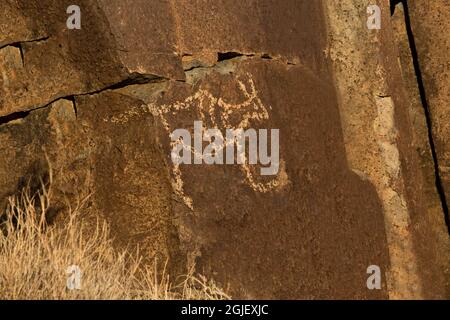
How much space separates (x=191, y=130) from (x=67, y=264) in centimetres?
70

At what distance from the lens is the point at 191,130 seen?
3932mm

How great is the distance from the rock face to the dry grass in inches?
2.9

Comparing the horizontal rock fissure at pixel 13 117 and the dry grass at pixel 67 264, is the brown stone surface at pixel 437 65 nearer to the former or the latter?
the dry grass at pixel 67 264

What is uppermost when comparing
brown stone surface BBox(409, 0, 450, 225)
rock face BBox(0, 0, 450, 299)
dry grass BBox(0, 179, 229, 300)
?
brown stone surface BBox(409, 0, 450, 225)

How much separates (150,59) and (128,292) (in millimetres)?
903

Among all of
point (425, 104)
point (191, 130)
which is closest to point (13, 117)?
point (191, 130)

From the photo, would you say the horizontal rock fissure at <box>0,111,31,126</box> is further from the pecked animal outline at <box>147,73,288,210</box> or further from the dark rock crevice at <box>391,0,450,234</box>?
the dark rock crevice at <box>391,0,450,234</box>

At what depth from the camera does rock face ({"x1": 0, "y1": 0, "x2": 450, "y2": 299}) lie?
12.7 ft

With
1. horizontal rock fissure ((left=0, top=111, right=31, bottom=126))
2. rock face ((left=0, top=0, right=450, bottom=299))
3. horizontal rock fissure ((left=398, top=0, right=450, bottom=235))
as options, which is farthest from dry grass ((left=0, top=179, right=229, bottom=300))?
horizontal rock fissure ((left=398, top=0, right=450, bottom=235))

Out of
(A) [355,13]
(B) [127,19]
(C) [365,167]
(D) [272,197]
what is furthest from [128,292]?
(A) [355,13]

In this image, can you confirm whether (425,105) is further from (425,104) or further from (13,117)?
(13,117)

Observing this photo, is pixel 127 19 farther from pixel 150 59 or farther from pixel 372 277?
pixel 372 277

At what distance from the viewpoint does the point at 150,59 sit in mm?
3932

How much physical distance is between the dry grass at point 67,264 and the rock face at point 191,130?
0.24 feet
